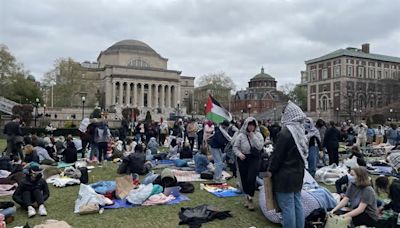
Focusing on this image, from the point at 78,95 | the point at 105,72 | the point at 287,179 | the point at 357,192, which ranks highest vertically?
the point at 105,72

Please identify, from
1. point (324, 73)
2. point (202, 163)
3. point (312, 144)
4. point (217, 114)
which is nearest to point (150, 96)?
point (324, 73)

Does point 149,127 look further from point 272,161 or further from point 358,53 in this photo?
point 358,53

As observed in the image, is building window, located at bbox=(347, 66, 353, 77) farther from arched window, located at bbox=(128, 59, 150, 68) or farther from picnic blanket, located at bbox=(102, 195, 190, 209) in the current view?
picnic blanket, located at bbox=(102, 195, 190, 209)

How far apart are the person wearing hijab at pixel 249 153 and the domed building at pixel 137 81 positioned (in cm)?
8019

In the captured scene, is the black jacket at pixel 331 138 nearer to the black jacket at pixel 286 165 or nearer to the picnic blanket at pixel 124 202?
the picnic blanket at pixel 124 202

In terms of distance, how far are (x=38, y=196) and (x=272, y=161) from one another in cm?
501

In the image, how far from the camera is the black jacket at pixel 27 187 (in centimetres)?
743

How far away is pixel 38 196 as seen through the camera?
7.48 meters

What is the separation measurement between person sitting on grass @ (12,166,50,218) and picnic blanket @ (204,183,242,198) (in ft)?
12.4

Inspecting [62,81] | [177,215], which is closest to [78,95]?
[62,81]

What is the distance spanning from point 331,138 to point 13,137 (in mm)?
11247

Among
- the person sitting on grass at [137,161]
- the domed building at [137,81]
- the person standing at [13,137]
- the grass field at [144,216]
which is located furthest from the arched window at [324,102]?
the grass field at [144,216]

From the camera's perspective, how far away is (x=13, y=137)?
13.6 m

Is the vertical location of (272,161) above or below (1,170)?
above
